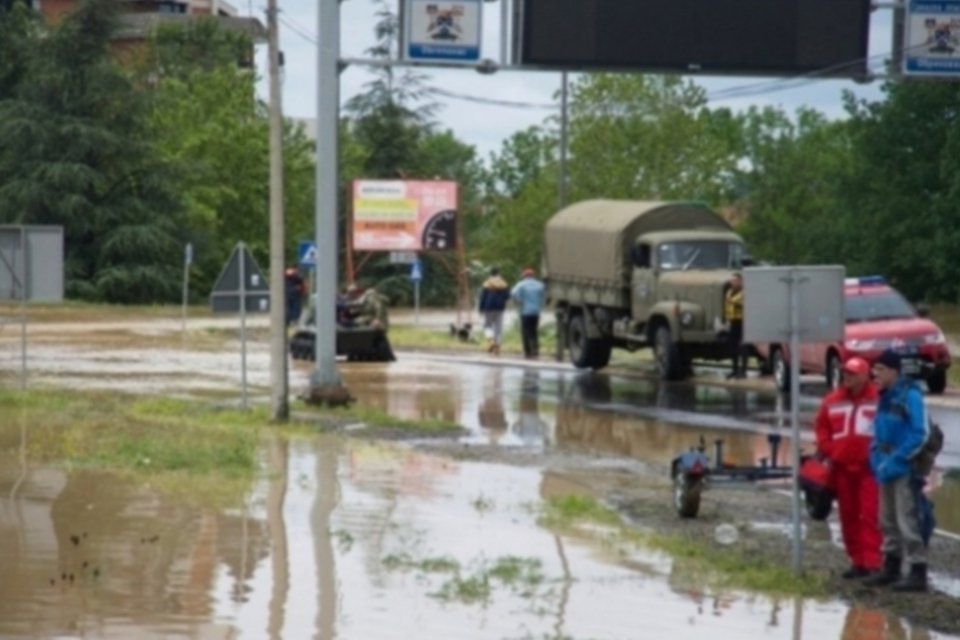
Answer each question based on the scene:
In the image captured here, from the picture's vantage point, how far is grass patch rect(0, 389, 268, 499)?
2086 cm

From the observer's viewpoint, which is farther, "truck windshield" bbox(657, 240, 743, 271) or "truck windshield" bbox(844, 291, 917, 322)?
"truck windshield" bbox(657, 240, 743, 271)

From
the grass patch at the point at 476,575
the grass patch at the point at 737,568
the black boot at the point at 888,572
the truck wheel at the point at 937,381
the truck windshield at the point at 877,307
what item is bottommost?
the truck wheel at the point at 937,381

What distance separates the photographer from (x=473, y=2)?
2845 cm

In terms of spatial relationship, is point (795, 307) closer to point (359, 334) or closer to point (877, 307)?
point (877, 307)

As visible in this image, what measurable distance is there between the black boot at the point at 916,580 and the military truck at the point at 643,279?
21.4m

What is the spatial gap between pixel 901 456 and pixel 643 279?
79.9 ft

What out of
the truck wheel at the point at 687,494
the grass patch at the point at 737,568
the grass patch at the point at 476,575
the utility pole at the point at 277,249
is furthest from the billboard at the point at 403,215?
the grass patch at the point at 476,575

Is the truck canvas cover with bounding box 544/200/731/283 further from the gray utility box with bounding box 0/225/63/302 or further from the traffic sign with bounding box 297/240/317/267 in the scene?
the traffic sign with bounding box 297/240/317/267

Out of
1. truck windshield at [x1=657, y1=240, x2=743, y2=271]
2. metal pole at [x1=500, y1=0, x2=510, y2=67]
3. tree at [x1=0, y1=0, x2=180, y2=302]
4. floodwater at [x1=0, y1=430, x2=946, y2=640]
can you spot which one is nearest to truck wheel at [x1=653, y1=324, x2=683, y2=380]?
truck windshield at [x1=657, y1=240, x2=743, y2=271]

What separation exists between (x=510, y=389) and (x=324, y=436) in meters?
10.5

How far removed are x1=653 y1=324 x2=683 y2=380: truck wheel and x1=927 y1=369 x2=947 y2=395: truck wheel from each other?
4758 mm

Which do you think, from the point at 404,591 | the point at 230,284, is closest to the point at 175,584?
the point at 404,591

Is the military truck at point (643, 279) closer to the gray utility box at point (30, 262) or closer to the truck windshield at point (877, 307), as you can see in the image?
the truck windshield at point (877, 307)

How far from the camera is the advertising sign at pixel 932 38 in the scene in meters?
28.3
